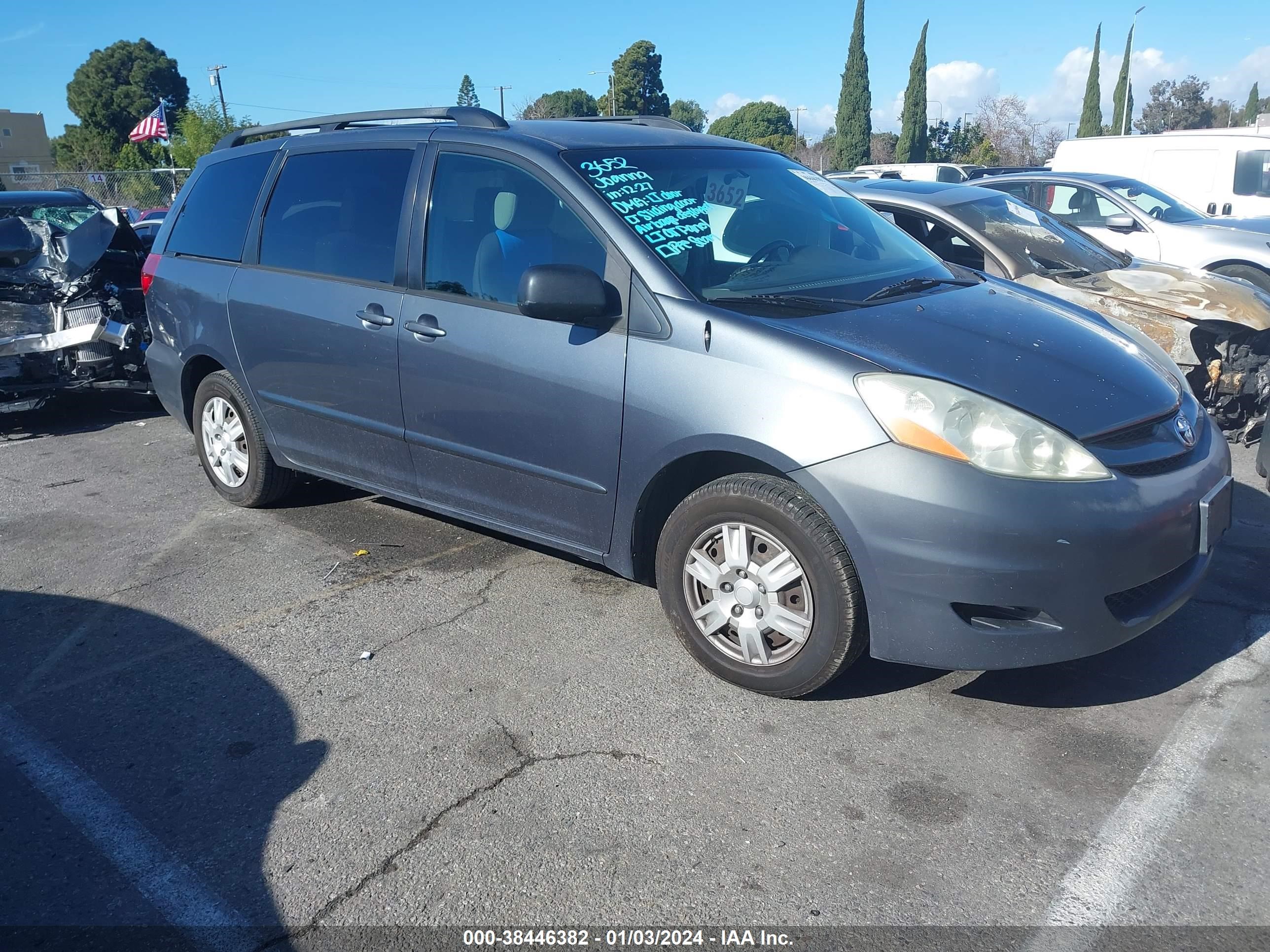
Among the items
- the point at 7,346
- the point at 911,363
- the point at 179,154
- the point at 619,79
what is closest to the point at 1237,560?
the point at 911,363

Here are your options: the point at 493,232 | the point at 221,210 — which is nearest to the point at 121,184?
the point at 221,210

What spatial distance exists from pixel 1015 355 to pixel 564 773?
6.57 feet

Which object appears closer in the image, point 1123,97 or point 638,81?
point 1123,97

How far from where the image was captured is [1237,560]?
14.8 feet

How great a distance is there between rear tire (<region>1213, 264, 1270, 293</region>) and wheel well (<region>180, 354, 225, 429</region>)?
8.56 metres

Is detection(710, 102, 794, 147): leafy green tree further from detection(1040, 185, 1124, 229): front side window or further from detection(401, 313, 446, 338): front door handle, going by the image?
detection(401, 313, 446, 338): front door handle

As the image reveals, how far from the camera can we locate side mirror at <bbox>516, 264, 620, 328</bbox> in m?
3.49

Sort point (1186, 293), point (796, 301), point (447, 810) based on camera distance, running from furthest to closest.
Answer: point (1186, 293)
point (796, 301)
point (447, 810)

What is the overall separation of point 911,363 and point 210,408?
3.93 m

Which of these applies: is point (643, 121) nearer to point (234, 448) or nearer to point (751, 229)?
point (751, 229)

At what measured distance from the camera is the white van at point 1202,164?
1373cm

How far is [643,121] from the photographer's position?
4.90 m

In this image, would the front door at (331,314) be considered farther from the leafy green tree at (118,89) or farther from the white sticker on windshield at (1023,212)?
the leafy green tree at (118,89)

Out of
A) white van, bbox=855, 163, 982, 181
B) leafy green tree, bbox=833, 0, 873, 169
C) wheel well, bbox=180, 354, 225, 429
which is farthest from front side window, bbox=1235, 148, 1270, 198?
leafy green tree, bbox=833, 0, 873, 169
